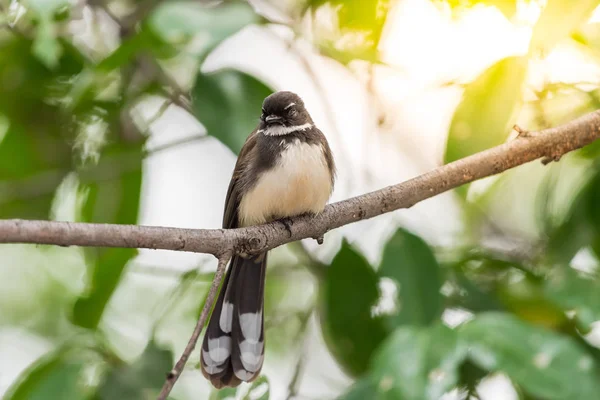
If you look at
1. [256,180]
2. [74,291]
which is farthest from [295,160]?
[74,291]

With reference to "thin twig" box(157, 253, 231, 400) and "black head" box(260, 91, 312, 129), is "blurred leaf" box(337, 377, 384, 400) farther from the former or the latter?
"black head" box(260, 91, 312, 129)

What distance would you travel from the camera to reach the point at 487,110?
303 centimetres

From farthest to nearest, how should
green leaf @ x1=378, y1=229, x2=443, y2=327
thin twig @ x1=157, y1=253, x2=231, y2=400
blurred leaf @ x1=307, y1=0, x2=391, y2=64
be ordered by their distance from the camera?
1. blurred leaf @ x1=307, y1=0, x2=391, y2=64
2. green leaf @ x1=378, y1=229, x2=443, y2=327
3. thin twig @ x1=157, y1=253, x2=231, y2=400

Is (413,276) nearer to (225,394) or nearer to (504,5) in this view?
(225,394)

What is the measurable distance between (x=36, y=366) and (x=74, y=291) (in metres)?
1.90

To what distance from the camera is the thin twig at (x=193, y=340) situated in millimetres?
1850

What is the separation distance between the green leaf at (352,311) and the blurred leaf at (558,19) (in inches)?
51.2

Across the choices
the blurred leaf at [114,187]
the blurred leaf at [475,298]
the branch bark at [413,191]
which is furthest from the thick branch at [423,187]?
the blurred leaf at [114,187]

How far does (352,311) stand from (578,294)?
98cm

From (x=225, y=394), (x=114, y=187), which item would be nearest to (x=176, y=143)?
(x=114, y=187)

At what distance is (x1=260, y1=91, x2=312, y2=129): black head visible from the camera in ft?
11.1

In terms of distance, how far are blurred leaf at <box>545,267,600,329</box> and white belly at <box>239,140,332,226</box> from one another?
3.25 feet

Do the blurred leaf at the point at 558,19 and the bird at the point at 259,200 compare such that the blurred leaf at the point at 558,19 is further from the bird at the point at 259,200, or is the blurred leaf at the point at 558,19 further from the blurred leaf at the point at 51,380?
the blurred leaf at the point at 51,380

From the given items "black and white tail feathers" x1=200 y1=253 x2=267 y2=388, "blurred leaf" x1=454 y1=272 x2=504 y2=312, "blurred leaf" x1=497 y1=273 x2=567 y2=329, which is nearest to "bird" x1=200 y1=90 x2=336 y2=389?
"black and white tail feathers" x1=200 y1=253 x2=267 y2=388
